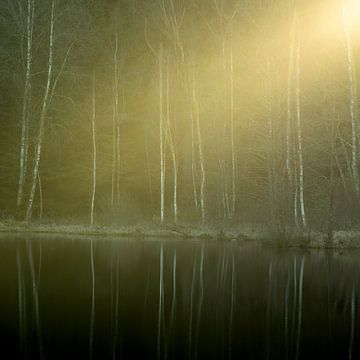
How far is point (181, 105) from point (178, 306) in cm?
2562

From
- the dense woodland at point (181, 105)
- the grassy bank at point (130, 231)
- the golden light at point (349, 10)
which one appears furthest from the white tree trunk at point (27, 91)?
the golden light at point (349, 10)

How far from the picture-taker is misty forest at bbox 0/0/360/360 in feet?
25.1

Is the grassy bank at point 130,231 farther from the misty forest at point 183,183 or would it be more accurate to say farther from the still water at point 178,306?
the still water at point 178,306

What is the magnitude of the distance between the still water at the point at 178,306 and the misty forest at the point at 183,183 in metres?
0.05

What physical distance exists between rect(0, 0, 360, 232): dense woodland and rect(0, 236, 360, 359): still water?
7.69m

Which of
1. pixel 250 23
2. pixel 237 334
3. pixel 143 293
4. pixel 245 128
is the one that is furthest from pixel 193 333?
pixel 245 128

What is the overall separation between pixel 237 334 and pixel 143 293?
3016 mm

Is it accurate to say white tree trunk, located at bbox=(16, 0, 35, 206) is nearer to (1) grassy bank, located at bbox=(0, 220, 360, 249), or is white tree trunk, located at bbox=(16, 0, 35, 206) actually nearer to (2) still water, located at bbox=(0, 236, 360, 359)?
(1) grassy bank, located at bbox=(0, 220, 360, 249)

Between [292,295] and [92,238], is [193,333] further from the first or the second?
[92,238]

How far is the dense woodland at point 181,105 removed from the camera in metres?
24.9

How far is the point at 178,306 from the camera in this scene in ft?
29.0

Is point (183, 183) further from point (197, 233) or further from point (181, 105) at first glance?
point (197, 233)

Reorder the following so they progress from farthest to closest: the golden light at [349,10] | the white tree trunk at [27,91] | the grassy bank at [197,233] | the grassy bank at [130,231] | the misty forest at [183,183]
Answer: the white tree trunk at [27,91]
the grassy bank at [130,231]
the golden light at [349,10]
the grassy bank at [197,233]
the misty forest at [183,183]

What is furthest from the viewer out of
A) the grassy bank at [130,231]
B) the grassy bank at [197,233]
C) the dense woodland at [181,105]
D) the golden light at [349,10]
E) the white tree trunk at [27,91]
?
the white tree trunk at [27,91]
